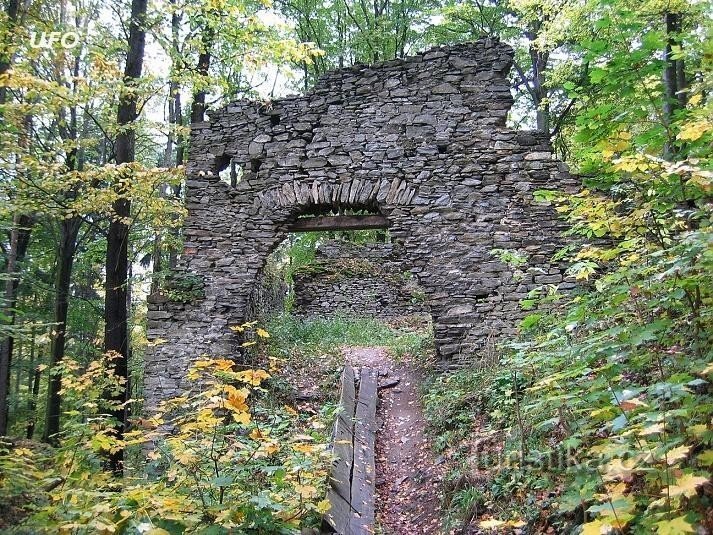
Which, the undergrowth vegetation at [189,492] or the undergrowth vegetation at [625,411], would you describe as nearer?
the undergrowth vegetation at [625,411]

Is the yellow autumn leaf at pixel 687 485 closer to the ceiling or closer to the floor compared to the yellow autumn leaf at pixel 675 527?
closer to the ceiling

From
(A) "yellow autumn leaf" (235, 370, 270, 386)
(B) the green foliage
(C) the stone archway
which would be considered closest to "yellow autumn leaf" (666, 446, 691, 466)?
(A) "yellow autumn leaf" (235, 370, 270, 386)

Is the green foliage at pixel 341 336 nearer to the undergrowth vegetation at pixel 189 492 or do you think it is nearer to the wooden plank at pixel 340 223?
the wooden plank at pixel 340 223

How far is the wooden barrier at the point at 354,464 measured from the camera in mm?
3671

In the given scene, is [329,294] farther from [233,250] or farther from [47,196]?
[47,196]

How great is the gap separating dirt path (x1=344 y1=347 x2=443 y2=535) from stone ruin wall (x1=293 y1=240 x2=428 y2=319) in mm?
6909

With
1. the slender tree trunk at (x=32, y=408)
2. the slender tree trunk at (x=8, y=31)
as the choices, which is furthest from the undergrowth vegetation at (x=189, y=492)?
the slender tree trunk at (x=32, y=408)

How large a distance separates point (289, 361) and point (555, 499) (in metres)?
6.67

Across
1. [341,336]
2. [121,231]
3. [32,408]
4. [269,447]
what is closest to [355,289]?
[341,336]

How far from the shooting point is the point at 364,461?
501 centimetres

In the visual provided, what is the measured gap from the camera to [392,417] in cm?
671

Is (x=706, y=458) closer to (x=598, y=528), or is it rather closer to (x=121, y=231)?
(x=598, y=528)

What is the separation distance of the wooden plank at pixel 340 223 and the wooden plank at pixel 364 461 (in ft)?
8.20

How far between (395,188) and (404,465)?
410 centimetres
